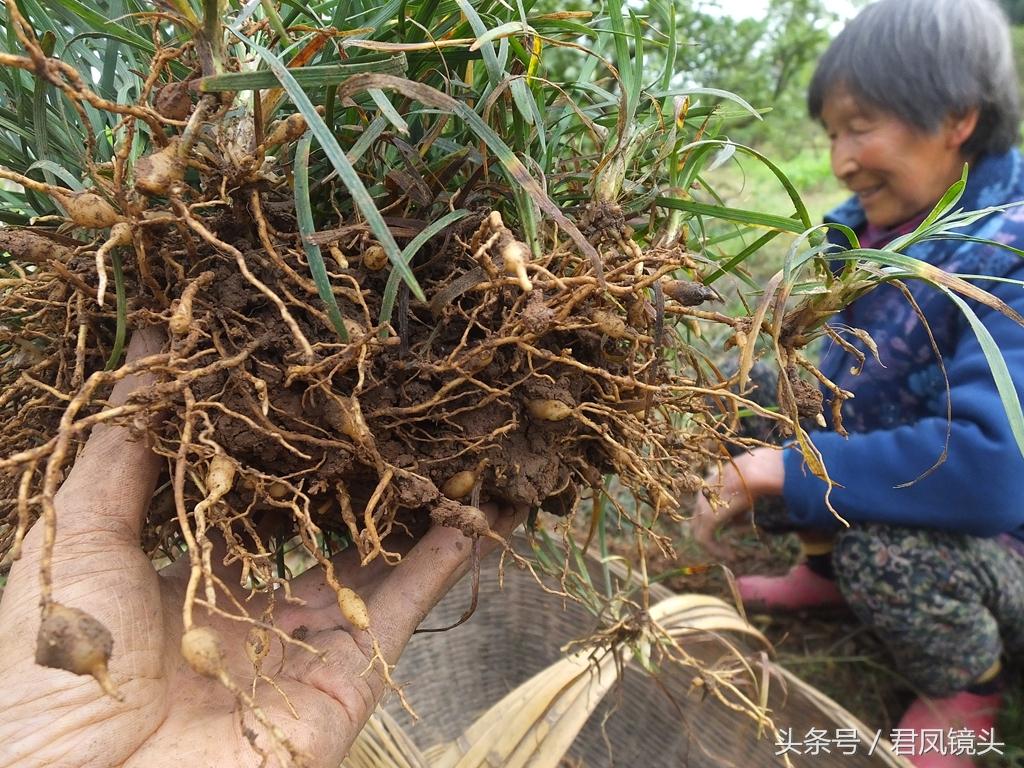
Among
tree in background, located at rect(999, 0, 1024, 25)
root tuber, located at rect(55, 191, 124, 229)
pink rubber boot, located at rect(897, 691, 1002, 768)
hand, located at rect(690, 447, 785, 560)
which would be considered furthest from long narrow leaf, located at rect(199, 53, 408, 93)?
tree in background, located at rect(999, 0, 1024, 25)

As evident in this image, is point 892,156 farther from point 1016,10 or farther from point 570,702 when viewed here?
point 1016,10

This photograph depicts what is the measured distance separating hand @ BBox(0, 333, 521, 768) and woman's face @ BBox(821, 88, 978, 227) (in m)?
1.10

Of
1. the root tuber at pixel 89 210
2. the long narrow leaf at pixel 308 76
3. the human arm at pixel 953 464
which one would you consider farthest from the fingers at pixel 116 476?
the human arm at pixel 953 464

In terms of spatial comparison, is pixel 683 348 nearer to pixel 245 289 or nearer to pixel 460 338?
pixel 460 338

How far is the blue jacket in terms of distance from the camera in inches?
43.8

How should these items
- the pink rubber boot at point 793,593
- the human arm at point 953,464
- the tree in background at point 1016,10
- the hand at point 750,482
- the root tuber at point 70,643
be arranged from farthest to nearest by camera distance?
the tree in background at point 1016,10 → the pink rubber boot at point 793,593 → the hand at point 750,482 → the human arm at point 953,464 → the root tuber at point 70,643

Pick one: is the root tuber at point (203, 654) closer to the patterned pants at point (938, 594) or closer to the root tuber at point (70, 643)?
the root tuber at point (70, 643)

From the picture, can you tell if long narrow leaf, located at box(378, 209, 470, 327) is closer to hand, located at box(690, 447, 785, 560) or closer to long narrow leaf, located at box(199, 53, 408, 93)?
long narrow leaf, located at box(199, 53, 408, 93)

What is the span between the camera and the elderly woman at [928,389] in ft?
3.86

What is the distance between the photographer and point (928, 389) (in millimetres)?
1332

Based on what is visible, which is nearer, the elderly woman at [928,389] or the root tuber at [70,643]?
the root tuber at [70,643]

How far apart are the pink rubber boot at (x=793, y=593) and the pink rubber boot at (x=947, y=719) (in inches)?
11.6

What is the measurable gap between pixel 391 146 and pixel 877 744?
1.11 metres

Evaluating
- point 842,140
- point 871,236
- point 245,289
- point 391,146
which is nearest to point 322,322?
point 245,289
